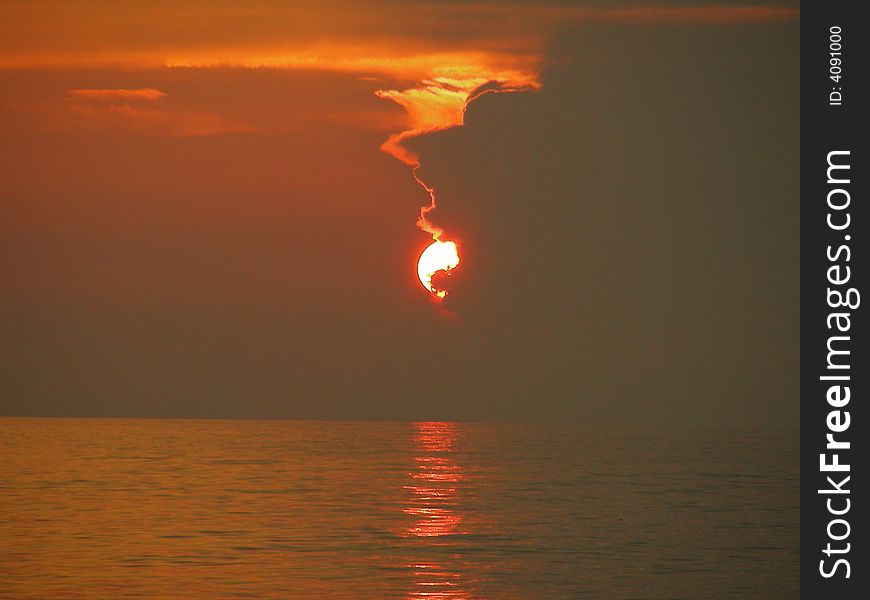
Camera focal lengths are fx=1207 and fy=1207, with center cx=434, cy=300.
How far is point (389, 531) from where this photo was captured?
1308 inches

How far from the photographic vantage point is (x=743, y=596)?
2509 cm

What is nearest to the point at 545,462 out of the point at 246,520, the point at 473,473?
the point at 473,473

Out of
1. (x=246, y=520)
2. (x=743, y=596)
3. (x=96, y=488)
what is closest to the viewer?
(x=743, y=596)

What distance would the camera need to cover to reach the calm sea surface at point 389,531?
82.9ft

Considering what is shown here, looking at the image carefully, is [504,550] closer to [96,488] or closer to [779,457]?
[96,488]

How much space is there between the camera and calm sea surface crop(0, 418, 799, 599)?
25.3 meters

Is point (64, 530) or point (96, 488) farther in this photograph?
point (96, 488)

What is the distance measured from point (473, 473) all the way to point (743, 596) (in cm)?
3366
